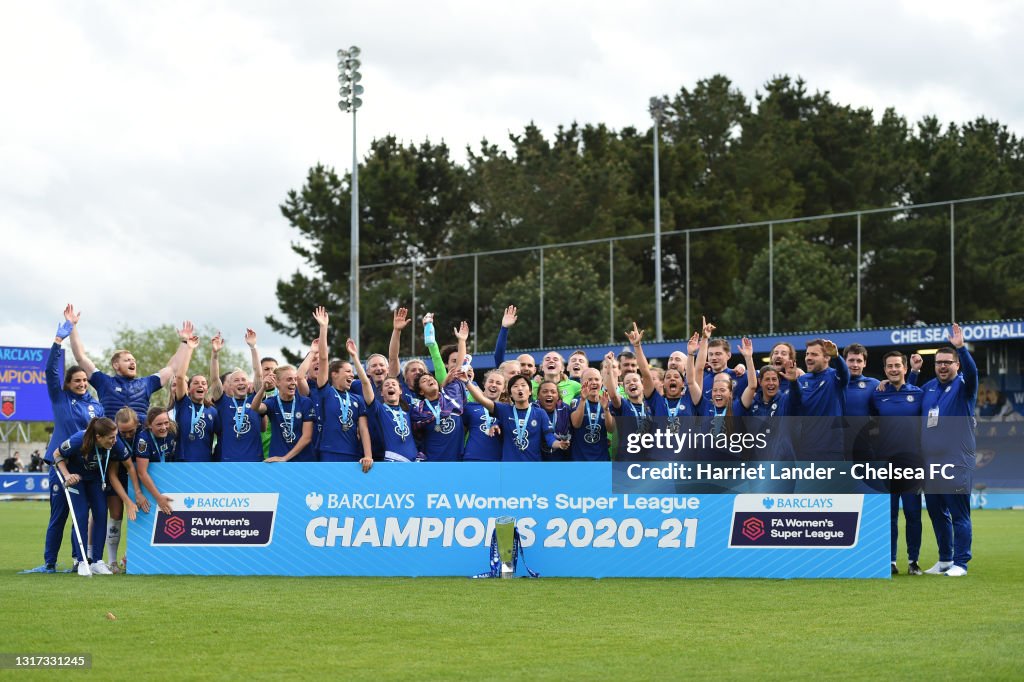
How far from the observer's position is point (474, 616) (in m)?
9.63

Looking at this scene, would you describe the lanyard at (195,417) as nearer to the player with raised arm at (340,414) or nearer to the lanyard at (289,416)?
the lanyard at (289,416)

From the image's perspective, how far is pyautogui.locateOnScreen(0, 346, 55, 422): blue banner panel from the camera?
35875mm

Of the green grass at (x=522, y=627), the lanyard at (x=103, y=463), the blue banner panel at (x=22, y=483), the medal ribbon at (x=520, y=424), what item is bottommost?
the blue banner panel at (x=22, y=483)

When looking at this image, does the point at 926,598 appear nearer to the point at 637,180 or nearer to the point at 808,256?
the point at 808,256

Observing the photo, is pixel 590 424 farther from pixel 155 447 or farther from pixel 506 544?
pixel 155 447

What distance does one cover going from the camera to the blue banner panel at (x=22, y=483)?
35.7m

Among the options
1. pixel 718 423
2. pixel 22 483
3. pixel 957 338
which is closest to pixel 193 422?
pixel 718 423

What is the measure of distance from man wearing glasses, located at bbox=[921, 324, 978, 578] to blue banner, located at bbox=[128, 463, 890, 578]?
947mm

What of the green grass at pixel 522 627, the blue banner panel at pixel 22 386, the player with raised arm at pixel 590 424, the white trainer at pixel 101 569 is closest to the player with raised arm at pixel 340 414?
the green grass at pixel 522 627

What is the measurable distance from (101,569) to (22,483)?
24998mm

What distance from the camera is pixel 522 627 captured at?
907cm

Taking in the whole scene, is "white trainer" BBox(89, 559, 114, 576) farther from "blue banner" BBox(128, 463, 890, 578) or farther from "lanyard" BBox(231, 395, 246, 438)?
"lanyard" BBox(231, 395, 246, 438)

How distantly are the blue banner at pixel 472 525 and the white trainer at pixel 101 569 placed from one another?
0.79 ft

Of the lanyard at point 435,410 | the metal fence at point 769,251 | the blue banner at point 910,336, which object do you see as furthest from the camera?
the metal fence at point 769,251
